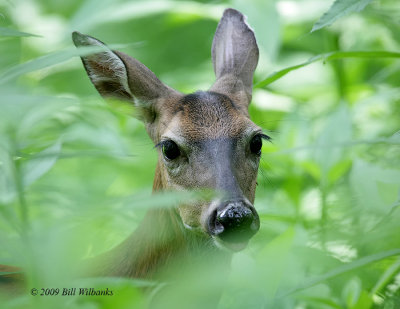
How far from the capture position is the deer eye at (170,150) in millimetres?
3756

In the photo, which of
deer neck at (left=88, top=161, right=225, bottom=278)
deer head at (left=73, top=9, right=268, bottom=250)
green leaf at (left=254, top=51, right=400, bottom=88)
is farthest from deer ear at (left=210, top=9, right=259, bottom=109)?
green leaf at (left=254, top=51, right=400, bottom=88)

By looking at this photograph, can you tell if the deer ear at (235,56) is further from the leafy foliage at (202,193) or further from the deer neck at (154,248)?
the deer neck at (154,248)

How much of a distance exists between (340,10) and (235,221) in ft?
3.64

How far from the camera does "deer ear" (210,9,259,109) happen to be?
4.46 metres

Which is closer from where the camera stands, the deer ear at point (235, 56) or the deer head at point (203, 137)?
the deer head at point (203, 137)

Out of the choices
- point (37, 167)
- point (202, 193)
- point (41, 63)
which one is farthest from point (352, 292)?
point (41, 63)

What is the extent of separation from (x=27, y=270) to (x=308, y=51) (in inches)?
252

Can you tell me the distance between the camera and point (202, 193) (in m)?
3.18

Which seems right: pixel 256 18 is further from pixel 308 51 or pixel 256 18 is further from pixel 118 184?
pixel 308 51

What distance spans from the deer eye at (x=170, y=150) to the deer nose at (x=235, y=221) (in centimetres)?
64

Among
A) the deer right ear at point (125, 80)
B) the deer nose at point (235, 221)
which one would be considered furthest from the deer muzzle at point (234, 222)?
the deer right ear at point (125, 80)

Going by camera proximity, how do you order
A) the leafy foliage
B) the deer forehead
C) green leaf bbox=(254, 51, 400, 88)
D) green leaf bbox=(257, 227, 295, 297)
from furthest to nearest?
the deer forehead
green leaf bbox=(254, 51, 400, 88)
green leaf bbox=(257, 227, 295, 297)
the leafy foliage

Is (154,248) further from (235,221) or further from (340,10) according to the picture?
(340,10)

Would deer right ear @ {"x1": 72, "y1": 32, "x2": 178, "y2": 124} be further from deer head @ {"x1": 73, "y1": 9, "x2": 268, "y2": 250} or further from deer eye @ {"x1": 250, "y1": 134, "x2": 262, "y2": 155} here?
deer eye @ {"x1": 250, "y1": 134, "x2": 262, "y2": 155}
